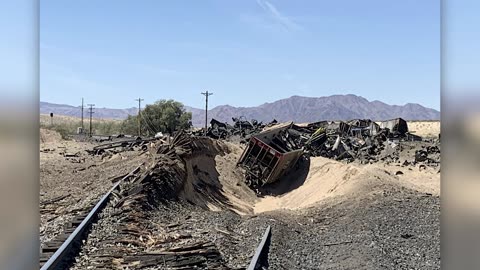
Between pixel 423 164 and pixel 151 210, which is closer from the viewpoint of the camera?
pixel 151 210

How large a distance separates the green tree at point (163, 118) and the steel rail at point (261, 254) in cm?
6640

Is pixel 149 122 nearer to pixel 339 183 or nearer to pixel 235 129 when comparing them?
pixel 235 129

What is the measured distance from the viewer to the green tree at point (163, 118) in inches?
3059

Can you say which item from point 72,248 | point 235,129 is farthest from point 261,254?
point 235,129

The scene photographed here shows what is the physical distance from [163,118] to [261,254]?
70833 mm

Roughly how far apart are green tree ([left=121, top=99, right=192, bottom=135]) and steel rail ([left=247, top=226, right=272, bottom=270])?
66.4 metres

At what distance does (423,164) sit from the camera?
95.6 feet

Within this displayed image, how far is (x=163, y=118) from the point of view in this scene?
78.6m

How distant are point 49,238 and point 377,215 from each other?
297 inches

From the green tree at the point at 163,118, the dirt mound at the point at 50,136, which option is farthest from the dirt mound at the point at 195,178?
the green tree at the point at 163,118

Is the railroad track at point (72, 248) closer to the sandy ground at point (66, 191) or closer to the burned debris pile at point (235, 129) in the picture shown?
the sandy ground at point (66, 191)
